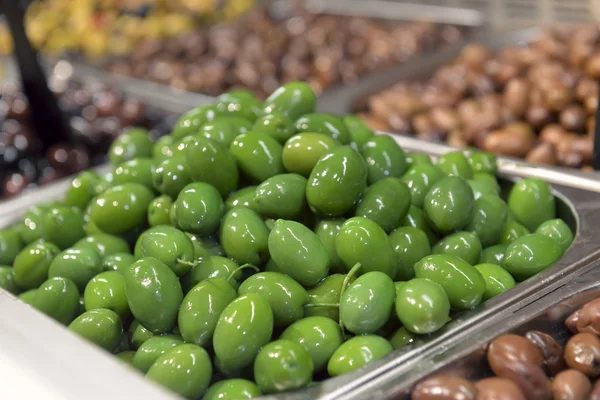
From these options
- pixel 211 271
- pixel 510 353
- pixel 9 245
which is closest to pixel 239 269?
pixel 211 271

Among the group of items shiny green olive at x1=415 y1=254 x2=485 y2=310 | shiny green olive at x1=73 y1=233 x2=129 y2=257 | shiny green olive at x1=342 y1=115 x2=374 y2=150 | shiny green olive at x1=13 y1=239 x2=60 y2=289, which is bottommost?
shiny green olive at x1=13 y1=239 x2=60 y2=289

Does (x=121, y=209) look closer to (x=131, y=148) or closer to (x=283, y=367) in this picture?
(x=131, y=148)

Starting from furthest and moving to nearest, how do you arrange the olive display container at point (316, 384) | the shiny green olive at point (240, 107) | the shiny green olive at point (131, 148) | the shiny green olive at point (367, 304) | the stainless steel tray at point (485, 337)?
the shiny green olive at point (131, 148) → the shiny green olive at point (240, 107) → the shiny green olive at point (367, 304) → the stainless steel tray at point (485, 337) → the olive display container at point (316, 384)

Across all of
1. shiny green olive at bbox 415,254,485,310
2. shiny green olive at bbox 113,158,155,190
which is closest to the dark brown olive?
shiny green olive at bbox 415,254,485,310

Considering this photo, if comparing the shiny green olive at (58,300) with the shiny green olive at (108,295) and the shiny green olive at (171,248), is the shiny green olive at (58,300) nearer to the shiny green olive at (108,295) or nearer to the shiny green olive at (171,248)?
the shiny green olive at (108,295)

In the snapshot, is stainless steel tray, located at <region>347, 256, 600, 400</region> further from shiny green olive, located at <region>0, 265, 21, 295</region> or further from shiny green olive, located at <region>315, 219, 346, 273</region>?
shiny green olive, located at <region>0, 265, 21, 295</region>

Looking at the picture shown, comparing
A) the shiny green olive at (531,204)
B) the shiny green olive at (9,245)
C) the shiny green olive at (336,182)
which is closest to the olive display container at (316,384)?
the shiny green olive at (531,204)
